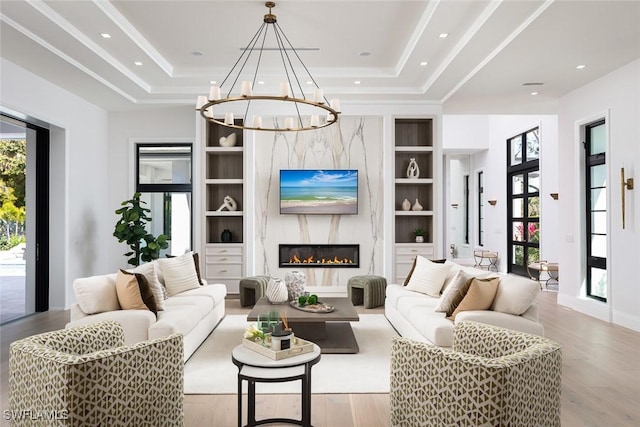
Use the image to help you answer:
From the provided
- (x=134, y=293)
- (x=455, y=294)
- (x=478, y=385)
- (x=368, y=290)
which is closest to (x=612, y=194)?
(x=455, y=294)

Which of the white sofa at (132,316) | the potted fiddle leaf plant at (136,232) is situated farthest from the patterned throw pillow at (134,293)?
the potted fiddle leaf plant at (136,232)

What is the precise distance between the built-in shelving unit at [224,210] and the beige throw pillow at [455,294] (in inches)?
145

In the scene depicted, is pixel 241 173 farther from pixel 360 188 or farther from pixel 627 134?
pixel 627 134

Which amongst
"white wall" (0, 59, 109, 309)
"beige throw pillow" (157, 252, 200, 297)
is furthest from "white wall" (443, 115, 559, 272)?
"white wall" (0, 59, 109, 309)

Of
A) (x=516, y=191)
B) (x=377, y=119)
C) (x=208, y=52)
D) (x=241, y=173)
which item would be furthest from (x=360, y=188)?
(x=516, y=191)

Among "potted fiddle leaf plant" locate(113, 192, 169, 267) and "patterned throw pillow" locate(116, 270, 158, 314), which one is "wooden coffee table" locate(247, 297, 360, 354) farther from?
"potted fiddle leaf plant" locate(113, 192, 169, 267)

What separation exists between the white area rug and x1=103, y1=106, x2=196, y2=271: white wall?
3.33m

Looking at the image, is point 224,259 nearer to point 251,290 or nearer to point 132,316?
point 251,290

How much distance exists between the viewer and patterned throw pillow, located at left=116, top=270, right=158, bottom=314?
11.6ft

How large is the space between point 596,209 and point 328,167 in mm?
3746

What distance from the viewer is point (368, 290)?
→ 589 centimetres

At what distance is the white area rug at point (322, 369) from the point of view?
3121 mm

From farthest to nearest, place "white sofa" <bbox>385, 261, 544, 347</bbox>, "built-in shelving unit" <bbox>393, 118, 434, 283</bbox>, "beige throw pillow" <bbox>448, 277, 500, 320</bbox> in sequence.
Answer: "built-in shelving unit" <bbox>393, 118, 434, 283</bbox> → "beige throw pillow" <bbox>448, 277, 500, 320</bbox> → "white sofa" <bbox>385, 261, 544, 347</bbox>

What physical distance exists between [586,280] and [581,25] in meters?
3.50
